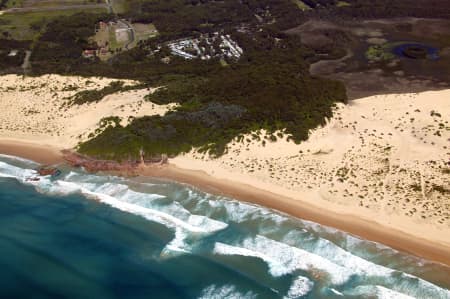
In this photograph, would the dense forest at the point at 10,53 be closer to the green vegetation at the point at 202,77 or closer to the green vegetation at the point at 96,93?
the green vegetation at the point at 202,77

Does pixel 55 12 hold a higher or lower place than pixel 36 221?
higher

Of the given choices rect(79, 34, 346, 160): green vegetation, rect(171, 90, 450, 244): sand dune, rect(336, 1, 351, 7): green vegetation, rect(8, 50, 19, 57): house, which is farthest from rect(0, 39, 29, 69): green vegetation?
rect(336, 1, 351, 7): green vegetation

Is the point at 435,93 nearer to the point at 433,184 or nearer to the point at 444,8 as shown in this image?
the point at 433,184

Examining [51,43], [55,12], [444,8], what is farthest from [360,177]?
[55,12]

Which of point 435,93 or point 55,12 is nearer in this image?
point 435,93

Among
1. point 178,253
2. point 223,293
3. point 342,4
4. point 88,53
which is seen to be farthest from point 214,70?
point 342,4

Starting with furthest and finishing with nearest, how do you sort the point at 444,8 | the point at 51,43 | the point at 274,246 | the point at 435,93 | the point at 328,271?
1. the point at 444,8
2. the point at 51,43
3. the point at 435,93
4. the point at 274,246
5. the point at 328,271

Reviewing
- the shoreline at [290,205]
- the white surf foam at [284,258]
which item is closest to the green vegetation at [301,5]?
the shoreline at [290,205]
